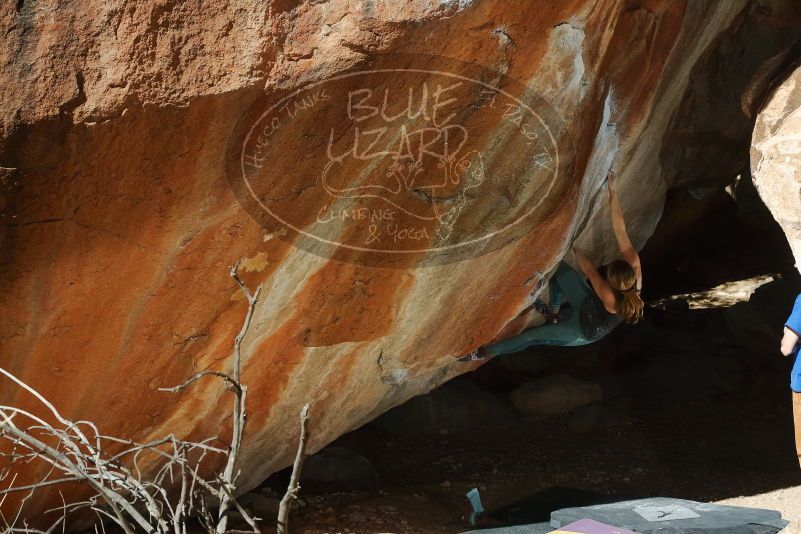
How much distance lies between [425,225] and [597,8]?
1.04 metres

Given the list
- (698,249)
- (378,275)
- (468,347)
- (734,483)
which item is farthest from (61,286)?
(698,249)

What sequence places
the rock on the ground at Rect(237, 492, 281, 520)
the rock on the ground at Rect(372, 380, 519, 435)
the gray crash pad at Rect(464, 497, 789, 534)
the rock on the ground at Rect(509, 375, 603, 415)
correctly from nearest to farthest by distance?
the gray crash pad at Rect(464, 497, 789, 534) → the rock on the ground at Rect(237, 492, 281, 520) → the rock on the ground at Rect(372, 380, 519, 435) → the rock on the ground at Rect(509, 375, 603, 415)

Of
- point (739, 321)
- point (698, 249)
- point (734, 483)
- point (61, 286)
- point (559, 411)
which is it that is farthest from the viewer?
point (698, 249)

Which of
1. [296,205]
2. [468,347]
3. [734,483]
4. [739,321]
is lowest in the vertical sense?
[734,483]

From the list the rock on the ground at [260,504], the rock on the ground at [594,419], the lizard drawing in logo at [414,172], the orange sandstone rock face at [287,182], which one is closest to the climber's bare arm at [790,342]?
the orange sandstone rock face at [287,182]

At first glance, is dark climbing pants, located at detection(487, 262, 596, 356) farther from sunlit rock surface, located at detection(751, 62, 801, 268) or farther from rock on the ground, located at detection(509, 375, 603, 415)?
rock on the ground, located at detection(509, 375, 603, 415)

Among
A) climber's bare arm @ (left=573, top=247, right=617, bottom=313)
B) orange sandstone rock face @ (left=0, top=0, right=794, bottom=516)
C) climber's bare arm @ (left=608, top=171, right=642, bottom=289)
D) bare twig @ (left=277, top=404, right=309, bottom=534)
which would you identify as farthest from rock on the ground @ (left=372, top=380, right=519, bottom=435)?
bare twig @ (left=277, top=404, right=309, bottom=534)

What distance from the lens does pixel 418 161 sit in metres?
3.26

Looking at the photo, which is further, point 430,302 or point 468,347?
point 468,347

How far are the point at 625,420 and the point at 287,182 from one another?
4.26 metres

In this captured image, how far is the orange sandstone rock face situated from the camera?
2752 millimetres

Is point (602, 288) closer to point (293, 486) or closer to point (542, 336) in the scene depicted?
point (542, 336)

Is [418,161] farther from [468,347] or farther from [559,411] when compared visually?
[559,411]

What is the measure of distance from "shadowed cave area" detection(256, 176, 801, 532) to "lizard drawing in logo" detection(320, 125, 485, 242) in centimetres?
185
